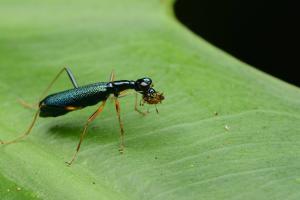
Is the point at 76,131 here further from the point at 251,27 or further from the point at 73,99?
the point at 251,27

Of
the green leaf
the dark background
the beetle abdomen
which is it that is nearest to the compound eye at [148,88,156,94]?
the green leaf

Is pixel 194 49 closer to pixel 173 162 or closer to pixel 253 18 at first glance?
pixel 173 162

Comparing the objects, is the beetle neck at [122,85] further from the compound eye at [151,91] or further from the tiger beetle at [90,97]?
the compound eye at [151,91]

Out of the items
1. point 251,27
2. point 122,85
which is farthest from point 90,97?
point 251,27

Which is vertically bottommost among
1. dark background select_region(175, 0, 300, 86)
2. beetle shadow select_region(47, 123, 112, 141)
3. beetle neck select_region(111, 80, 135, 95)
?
dark background select_region(175, 0, 300, 86)

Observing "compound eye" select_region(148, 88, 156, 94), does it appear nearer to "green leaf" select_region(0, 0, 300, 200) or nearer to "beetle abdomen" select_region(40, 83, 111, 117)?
"green leaf" select_region(0, 0, 300, 200)

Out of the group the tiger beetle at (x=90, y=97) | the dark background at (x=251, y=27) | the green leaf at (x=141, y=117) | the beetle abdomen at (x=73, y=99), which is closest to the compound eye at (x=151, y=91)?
the tiger beetle at (x=90, y=97)
